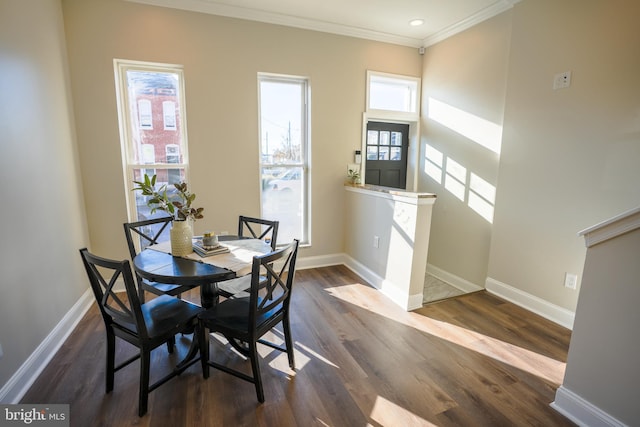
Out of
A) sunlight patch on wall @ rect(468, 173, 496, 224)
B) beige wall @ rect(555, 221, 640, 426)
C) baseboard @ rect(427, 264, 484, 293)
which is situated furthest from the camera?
baseboard @ rect(427, 264, 484, 293)

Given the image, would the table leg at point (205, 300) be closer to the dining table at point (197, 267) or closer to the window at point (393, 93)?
the dining table at point (197, 267)

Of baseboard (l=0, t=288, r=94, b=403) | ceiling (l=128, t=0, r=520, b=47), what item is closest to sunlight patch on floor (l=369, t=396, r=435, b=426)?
baseboard (l=0, t=288, r=94, b=403)

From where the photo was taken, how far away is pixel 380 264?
11.1ft

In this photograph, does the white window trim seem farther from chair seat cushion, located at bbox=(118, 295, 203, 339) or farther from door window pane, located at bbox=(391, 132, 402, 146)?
chair seat cushion, located at bbox=(118, 295, 203, 339)

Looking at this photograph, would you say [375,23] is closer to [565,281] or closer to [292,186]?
[292,186]

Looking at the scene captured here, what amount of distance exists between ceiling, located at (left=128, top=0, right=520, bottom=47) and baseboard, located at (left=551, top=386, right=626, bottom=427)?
338cm

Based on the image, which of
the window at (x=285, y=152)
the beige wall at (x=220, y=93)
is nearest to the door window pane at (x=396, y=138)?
the beige wall at (x=220, y=93)

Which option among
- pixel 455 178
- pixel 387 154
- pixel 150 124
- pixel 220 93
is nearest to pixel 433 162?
pixel 455 178

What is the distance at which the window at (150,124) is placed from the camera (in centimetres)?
311

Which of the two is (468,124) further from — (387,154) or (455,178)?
(387,154)

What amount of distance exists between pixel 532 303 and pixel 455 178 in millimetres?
1584

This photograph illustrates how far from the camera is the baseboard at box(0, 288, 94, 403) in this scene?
68.5 inches

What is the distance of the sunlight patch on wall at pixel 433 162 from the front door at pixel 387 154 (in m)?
0.33

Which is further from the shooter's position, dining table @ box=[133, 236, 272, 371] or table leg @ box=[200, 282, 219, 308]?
table leg @ box=[200, 282, 219, 308]
